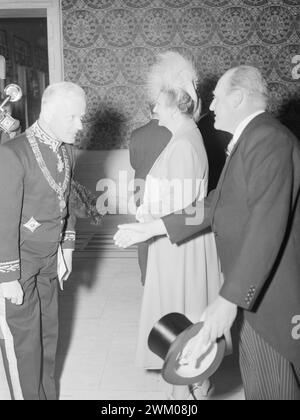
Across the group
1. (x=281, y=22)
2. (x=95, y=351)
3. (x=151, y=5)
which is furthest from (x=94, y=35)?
(x=95, y=351)

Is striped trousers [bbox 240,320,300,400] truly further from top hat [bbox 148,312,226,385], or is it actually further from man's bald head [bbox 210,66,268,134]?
man's bald head [bbox 210,66,268,134]

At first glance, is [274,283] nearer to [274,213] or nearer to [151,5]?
[274,213]

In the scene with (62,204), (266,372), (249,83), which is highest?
(249,83)

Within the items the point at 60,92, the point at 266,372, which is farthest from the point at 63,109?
the point at 266,372

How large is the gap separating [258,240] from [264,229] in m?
0.04

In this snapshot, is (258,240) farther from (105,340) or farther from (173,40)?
(173,40)

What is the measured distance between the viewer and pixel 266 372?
1752mm

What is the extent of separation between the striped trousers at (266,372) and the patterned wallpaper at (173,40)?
18.4ft

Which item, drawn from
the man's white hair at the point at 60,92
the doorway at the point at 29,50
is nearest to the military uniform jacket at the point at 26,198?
the man's white hair at the point at 60,92

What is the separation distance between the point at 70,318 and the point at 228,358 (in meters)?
1.29

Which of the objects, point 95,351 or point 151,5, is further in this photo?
point 151,5

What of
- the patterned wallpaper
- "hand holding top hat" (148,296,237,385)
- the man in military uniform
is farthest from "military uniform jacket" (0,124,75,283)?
the patterned wallpaper

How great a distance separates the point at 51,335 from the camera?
2445 millimetres

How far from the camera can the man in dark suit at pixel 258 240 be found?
1.49 meters
